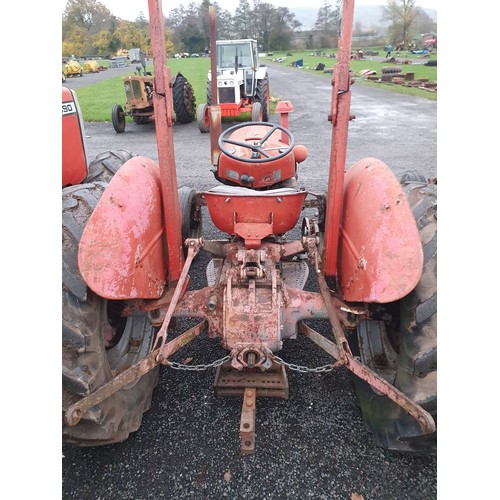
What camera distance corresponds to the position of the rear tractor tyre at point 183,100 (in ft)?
33.8

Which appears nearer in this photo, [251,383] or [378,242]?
[378,242]

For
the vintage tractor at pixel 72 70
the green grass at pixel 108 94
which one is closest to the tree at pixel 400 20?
the green grass at pixel 108 94

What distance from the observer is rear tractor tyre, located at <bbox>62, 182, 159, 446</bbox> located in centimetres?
176

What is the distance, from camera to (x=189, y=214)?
3.40 metres

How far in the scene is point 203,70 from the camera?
2475 cm

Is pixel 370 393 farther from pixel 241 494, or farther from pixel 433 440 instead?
pixel 241 494

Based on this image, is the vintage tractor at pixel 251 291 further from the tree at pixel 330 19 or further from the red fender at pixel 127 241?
the tree at pixel 330 19

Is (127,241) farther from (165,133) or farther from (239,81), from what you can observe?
(239,81)

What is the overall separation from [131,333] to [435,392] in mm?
1634

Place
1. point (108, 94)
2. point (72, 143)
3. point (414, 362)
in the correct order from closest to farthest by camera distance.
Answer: point (414, 362) → point (72, 143) → point (108, 94)

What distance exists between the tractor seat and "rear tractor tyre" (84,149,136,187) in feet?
4.17

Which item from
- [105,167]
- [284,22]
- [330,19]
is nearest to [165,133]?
[330,19]

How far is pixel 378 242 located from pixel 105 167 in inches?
88.8

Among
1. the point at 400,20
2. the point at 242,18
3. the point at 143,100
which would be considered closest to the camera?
the point at 242,18
